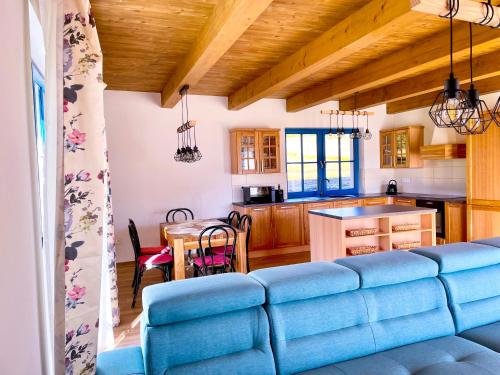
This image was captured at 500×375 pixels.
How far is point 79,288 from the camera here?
1498mm

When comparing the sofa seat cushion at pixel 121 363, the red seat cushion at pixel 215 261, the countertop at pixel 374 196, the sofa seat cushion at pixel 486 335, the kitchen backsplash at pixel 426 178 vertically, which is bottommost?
the sofa seat cushion at pixel 486 335

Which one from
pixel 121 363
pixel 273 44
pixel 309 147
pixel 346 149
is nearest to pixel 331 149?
pixel 346 149

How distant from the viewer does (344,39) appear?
3068 millimetres

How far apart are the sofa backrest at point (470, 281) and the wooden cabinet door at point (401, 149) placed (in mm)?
4440

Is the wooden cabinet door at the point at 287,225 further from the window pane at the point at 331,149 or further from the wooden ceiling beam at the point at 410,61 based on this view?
the wooden ceiling beam at the point at 410,61

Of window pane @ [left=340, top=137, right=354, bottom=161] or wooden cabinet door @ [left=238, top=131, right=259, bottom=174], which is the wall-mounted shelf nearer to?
window pane @ [left=340, top=137, right=354, bottom=161]

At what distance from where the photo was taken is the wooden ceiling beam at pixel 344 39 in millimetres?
2574

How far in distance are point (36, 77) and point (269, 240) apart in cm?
403

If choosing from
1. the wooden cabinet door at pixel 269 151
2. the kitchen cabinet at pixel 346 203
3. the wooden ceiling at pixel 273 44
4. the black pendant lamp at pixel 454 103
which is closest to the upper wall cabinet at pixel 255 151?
the wooden cabinet door at pixel 269 151

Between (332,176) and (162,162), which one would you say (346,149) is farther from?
(162,162)

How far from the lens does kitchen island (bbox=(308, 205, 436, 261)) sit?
4.01 meters

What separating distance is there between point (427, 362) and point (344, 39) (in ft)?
8.33

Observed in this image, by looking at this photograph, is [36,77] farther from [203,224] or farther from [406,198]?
[406,198]

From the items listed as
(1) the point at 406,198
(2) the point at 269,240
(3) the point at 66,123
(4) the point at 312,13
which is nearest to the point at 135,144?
(2) the point at 269,240
